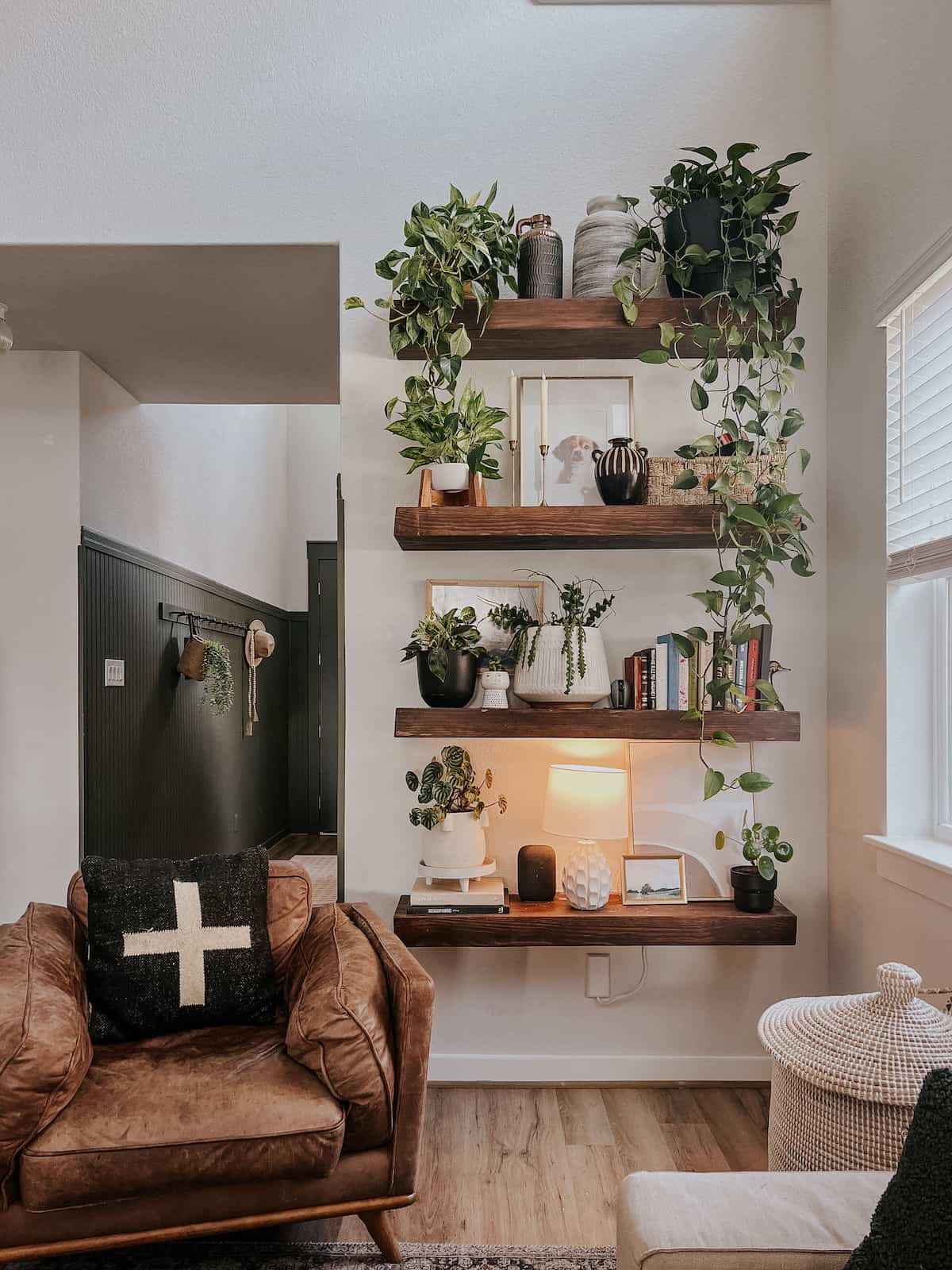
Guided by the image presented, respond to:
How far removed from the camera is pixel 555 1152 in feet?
7.94

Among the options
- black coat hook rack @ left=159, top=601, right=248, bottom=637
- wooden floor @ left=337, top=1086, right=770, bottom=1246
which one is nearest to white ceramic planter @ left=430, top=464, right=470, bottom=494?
wooden floor @ left=337, top=1086, right=770, bottom=1246

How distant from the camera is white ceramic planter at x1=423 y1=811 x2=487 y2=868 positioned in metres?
2.65

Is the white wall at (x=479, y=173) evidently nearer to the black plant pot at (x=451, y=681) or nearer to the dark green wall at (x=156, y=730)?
the black plant pot at (x=451, y=681)

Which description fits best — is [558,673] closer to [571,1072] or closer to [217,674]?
[571,1072]

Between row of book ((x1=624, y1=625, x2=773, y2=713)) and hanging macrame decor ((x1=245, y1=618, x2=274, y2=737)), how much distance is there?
13.3ft

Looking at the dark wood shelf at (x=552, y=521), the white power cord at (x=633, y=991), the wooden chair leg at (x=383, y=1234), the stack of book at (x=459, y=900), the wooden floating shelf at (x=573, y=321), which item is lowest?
the wooden chair leg at (x=383, y=1234)

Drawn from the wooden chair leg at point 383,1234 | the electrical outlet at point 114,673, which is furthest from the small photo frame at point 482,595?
the electrical outlet at point 114,673

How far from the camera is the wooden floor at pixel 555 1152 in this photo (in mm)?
2104

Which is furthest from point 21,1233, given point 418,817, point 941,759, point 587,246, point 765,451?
point 587,246

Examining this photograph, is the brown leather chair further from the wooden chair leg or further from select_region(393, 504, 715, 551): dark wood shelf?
select_region(393, 504, 715, 551): dark wood shelf

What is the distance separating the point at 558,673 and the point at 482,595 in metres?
0.37

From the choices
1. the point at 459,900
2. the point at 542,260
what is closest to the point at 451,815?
the point at 459,900

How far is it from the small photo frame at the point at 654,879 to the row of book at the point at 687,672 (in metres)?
0.43

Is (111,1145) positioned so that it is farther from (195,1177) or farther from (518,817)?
(518,817)
